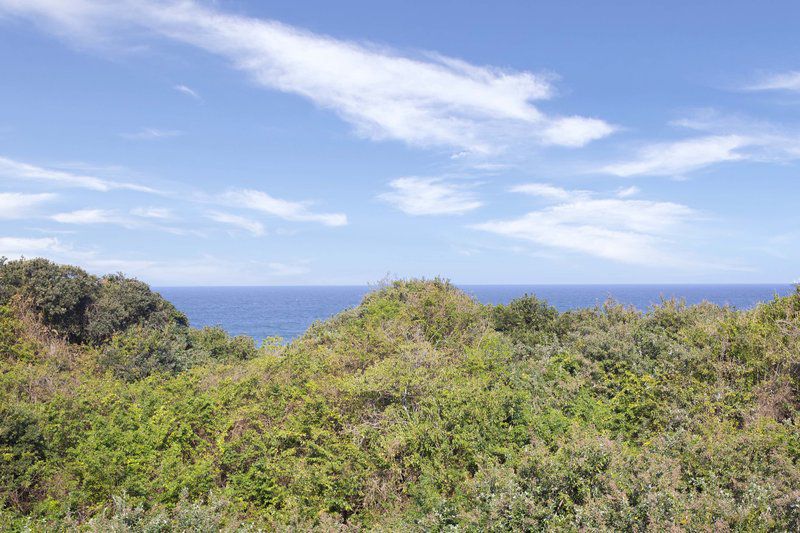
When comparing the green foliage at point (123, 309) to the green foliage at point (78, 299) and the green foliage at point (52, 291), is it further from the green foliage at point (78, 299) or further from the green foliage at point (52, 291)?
the green foliage at point (52, 291)

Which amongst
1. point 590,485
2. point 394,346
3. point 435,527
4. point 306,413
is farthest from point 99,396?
point 590,485

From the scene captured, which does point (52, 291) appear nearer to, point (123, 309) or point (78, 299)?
point (78, 299)

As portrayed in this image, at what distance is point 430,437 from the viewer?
12.5m

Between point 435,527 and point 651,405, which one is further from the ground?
point 651,405

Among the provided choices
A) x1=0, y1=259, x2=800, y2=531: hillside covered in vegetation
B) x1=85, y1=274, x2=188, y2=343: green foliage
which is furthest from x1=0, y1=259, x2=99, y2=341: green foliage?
x1=0, y1=259, x2=800, y2=531: hillside covered in vegetation

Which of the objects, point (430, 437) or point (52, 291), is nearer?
point (430, 437)

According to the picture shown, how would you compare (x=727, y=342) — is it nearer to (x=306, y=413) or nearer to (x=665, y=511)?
(x=665, y=511)

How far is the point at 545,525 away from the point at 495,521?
2.99ft

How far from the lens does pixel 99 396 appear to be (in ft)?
50.4

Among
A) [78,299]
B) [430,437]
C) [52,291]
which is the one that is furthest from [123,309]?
[430,437]

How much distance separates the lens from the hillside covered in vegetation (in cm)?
949

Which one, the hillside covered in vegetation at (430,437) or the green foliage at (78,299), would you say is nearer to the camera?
the hillside covered in vegetation at (430,437)

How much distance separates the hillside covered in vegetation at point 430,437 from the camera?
31.1 feet

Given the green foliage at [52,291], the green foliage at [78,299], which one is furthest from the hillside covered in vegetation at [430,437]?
the green foliage at [78,299]
